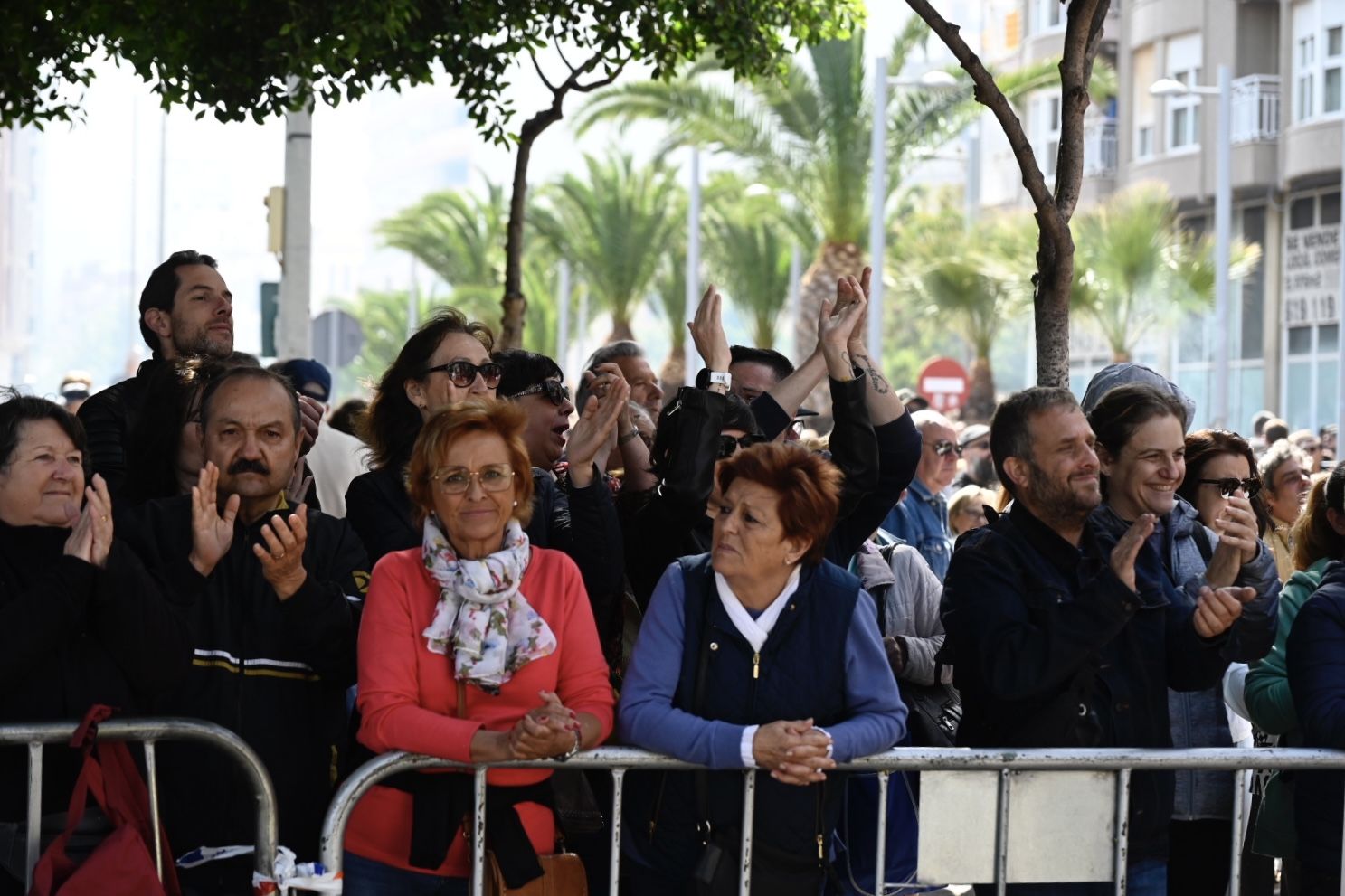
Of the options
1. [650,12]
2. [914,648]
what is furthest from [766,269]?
[914,648]

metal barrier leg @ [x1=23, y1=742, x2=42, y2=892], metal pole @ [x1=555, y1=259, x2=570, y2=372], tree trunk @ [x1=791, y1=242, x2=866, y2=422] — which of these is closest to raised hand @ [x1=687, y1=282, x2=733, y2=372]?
metal barrier leg @ [x1=23, y1=742, x2=42, y2=892]

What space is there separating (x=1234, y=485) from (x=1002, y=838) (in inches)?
70.0

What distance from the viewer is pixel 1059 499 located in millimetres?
4906

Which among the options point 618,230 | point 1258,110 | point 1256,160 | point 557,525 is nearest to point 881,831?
point 557,525

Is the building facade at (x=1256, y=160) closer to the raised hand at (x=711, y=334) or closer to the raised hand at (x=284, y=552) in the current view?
the raised hand at (x=711, y=334)

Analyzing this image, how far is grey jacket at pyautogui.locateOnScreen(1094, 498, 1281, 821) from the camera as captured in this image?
4.82 metres

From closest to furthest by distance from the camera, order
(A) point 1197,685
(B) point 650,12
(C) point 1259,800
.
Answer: (A) point 1197,685, (C) point 1259,800, (B) point 650,12

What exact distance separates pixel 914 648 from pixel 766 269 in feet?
113

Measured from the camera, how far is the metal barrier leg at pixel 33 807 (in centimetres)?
419

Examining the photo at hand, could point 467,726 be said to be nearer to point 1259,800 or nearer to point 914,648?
point 914,648

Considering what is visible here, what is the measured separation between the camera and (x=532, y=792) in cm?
449

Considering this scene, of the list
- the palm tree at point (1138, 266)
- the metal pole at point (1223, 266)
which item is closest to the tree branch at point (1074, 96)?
the metal pole at point (1223, 266)

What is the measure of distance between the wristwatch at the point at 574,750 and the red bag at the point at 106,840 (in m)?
0.94

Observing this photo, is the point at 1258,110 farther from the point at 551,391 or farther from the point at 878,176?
the point at 551,391
